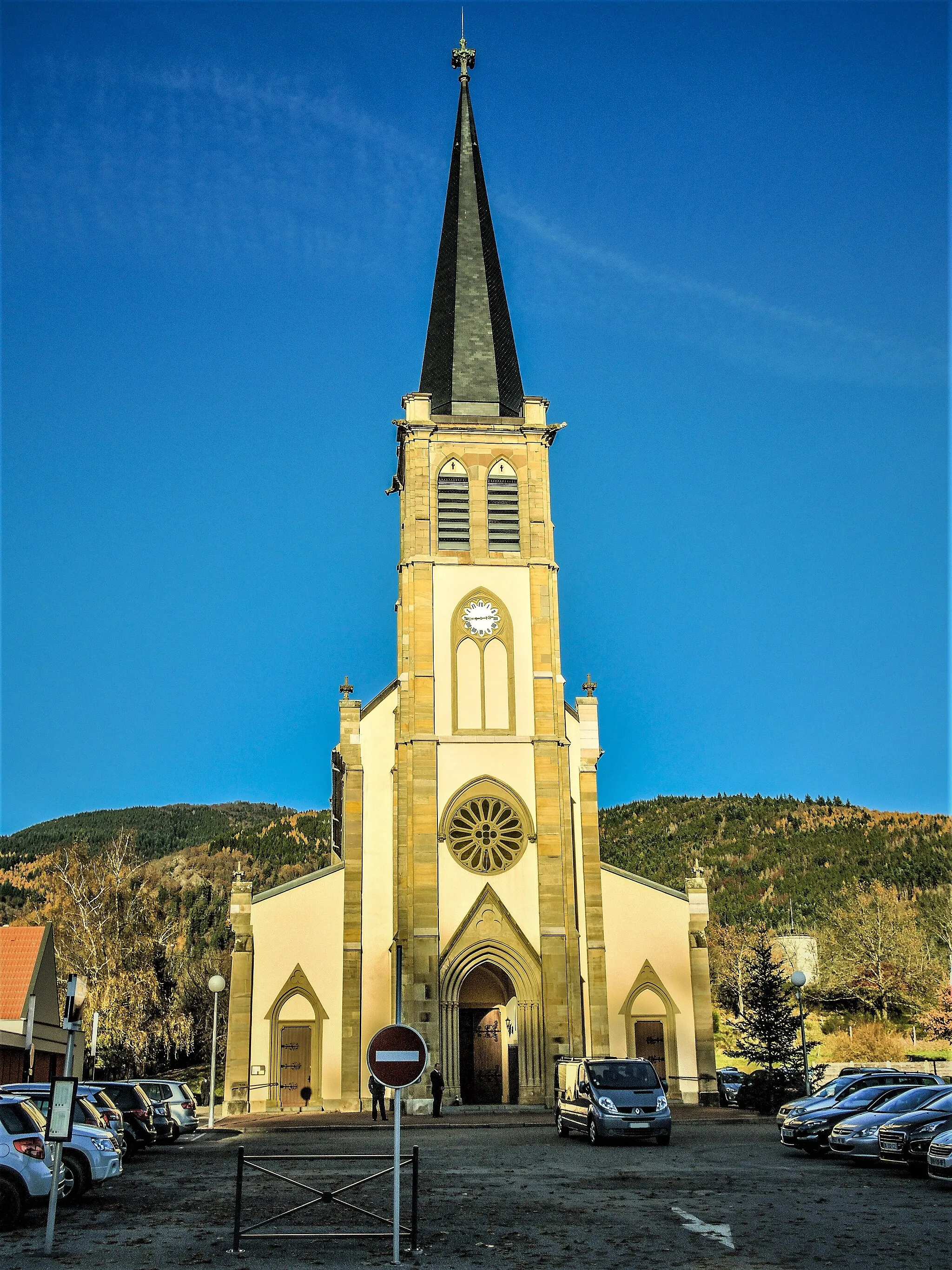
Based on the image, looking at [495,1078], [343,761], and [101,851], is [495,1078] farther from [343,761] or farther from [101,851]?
[101,851]

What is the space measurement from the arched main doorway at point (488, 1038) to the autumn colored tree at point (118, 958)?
50.8 feet

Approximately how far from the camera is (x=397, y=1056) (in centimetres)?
1193

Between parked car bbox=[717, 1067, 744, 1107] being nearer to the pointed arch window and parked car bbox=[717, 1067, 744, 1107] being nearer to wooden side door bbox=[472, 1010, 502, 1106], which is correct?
wooden side door bbox=[472, 1010, 502, 1106]

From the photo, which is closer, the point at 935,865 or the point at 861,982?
the point at 861,982

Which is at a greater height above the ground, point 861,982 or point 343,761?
point 343,761

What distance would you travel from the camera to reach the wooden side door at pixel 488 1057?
4028 centimetres

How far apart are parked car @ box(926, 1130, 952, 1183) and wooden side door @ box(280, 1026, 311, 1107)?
24.6 metres

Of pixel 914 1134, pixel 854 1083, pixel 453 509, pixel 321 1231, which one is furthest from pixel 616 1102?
pixel 453 509

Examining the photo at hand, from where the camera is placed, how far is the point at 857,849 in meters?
117

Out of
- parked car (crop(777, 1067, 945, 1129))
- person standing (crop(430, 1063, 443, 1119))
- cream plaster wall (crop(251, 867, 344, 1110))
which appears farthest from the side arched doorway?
parked car (crop(777, 1067, 945, 1129))

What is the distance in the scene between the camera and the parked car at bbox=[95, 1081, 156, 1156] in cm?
2522

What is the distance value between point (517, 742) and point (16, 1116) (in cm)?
2766

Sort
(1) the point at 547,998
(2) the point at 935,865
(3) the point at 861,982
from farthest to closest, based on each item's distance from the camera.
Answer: (2) the point at 935,865 < (3) the point at 861,982 < (1) the point at 547,998

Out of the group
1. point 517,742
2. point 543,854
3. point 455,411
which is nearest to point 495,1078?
point 543,854
